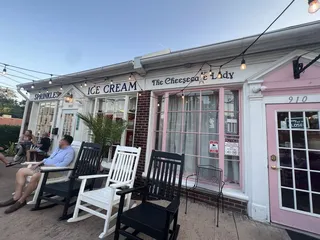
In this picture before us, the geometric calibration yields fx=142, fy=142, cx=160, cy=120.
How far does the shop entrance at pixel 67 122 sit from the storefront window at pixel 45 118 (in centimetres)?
88

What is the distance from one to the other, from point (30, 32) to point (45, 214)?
22.1 ft

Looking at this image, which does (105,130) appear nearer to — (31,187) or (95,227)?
(31,187)

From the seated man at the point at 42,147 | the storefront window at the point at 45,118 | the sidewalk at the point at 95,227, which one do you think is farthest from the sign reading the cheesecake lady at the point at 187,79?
the storefront window at the point at 45,118

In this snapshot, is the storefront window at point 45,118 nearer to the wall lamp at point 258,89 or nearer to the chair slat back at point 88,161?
the chair slat back at point 88,161

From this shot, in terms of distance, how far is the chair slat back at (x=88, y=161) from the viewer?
8.56 feet

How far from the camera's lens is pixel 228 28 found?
3.62m

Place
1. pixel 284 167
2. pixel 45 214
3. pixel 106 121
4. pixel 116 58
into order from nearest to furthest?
pixel 45 214 → pixel 284 167 → pixel 106 121 → pixel 116 58

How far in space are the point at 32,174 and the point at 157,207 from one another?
227 cm

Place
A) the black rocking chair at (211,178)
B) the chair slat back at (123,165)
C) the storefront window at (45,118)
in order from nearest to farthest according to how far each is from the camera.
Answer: the chair slat back at (123,165) < the black rocking chair at (211,178) < the storefront window at (45,118)

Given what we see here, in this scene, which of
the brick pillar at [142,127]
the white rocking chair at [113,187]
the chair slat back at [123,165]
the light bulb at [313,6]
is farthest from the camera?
the brick pillar at [142,127]

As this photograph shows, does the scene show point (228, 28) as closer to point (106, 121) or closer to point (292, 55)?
point (292, 55)

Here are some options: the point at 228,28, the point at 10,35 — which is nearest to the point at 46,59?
the point at 10,35

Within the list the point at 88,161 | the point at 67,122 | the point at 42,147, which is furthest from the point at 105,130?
the point at 42,147

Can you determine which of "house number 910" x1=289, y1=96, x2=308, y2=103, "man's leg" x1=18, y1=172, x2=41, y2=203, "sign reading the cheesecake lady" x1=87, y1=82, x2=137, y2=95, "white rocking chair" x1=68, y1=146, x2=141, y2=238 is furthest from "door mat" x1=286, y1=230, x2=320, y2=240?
"sign reading the cheesecake lady" x1=87, y1=82, x2=137, y2=95
